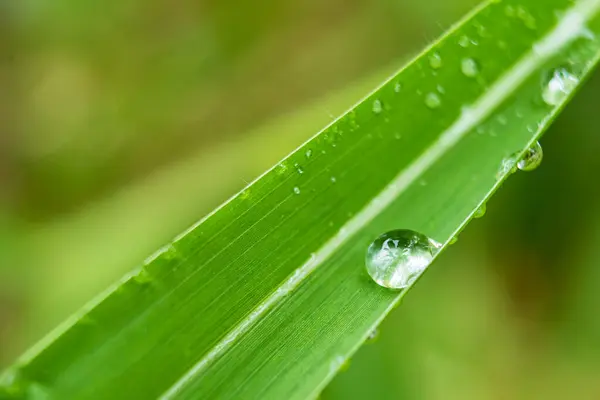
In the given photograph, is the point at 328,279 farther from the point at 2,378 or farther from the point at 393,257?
the point at 2,378

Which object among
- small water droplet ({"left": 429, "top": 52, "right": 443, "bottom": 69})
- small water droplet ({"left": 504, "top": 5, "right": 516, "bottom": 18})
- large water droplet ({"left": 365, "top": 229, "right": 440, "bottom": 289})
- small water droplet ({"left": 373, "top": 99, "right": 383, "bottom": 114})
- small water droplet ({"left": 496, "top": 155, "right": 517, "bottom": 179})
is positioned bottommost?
large water droplet ({"left": 365, "top": 229, "right": 440, "bottom": 289})

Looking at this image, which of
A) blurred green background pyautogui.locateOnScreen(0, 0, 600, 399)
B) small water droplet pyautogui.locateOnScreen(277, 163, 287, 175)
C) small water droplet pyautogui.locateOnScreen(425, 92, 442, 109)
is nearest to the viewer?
small water droplet pyautogui.locateOnScreen(277, 163, 287, 175)

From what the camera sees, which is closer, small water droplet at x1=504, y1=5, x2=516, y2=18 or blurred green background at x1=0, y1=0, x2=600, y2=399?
small water droplet at x1=504, y1=5, x2=516, y2=18

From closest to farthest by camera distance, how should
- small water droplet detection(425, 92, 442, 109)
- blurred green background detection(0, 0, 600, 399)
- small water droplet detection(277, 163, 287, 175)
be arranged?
small water droplet detection(277, 163, 287, 175)
small water droplet detection(425, 92, 442, 109)
blurred green background detection(0, 0, 600, 399)

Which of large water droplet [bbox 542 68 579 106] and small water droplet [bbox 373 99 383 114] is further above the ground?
large water droplet [bbox 542 68 579 106]

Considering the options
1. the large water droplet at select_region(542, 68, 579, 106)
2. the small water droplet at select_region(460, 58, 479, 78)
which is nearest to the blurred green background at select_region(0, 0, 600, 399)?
the large water droplet at select_region(542, 68, 579, 106)

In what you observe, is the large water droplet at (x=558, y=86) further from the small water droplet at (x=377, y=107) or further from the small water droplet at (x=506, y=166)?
the small water droplet at (x=377, y=107)

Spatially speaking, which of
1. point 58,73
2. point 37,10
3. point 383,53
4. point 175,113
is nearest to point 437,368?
point 383,53

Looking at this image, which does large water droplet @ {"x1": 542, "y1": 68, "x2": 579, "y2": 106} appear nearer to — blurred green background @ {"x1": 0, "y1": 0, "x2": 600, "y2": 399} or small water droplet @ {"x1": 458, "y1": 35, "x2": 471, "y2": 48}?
small water droplet @ {"x1": 458, "y1": 35, "x2": 471, "y2": 48}
